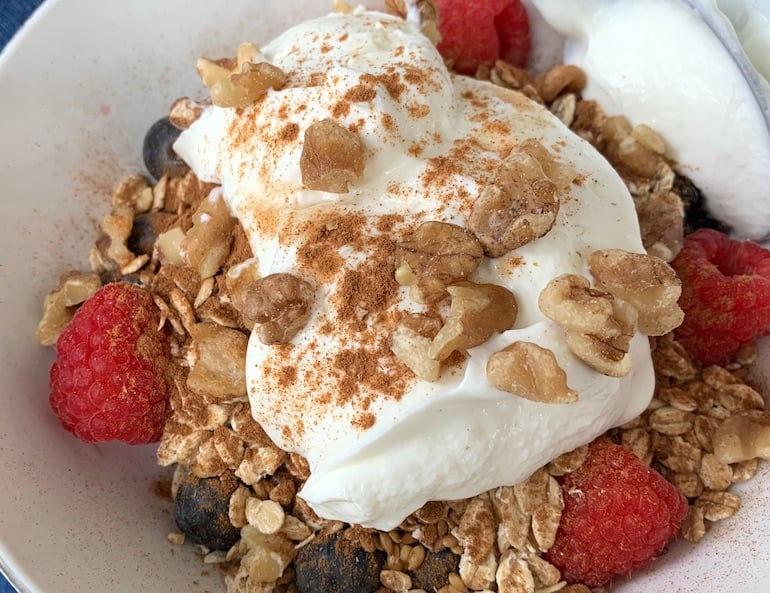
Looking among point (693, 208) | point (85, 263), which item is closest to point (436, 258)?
point (693, 208)

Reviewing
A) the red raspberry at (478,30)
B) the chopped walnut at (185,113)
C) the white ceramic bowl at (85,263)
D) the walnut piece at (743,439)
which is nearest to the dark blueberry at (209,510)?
the white ceramic bowl at (85,263)

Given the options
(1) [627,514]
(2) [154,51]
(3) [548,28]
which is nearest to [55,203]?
(2) [154,51]

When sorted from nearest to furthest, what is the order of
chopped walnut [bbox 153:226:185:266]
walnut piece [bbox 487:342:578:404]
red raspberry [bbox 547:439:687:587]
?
walnut piece [bbox 487:342:578:404]
red raspberry [bbox 547:439:687:587]
chopped walnut [bbox 153:226:185:266]

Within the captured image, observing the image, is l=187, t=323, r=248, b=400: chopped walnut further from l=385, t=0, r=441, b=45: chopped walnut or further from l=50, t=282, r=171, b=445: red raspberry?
l=385, t=0, r=441, b=45: chopped walnut

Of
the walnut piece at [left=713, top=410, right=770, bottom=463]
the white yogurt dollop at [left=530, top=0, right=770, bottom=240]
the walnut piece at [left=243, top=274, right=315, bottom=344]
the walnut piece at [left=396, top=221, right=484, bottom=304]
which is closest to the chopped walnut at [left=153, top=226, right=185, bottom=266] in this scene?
the walnut piece at [left=243, top=274, right=315, bottom=344]

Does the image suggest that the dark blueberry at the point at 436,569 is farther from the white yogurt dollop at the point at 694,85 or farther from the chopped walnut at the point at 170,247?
the white yogurt dollop at the point at 694,85

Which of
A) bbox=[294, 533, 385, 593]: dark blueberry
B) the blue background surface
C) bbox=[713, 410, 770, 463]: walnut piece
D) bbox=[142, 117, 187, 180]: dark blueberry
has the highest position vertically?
the blue background surface

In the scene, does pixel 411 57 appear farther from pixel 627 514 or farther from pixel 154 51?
pixel 627 514
